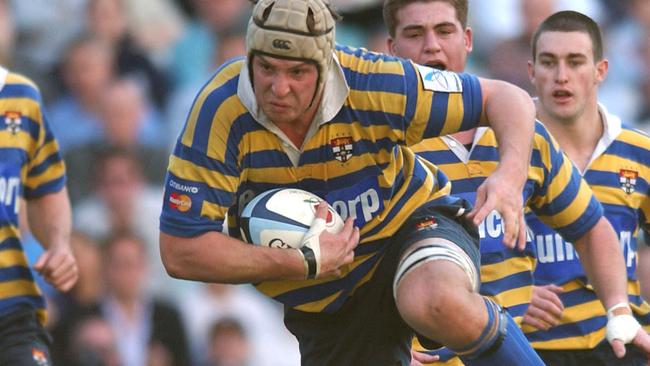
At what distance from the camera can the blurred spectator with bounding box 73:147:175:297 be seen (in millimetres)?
9688

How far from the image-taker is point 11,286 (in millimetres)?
6738

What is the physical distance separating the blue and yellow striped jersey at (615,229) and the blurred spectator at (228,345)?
323cm

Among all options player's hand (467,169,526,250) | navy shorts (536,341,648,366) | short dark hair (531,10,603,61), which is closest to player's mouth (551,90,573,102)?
short dark hair (531,10,603,61)

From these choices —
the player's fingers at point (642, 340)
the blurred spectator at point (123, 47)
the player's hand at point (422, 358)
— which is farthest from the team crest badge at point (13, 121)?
the blurred spectator at point (123, 47)

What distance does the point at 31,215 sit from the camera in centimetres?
717

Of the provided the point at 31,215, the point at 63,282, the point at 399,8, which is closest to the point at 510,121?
the point at 399,8

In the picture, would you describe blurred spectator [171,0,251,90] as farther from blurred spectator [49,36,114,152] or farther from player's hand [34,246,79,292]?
player's hand [34,246,79,292]

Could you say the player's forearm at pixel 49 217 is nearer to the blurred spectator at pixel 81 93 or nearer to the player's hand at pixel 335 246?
the player's hand at pixel 335 246

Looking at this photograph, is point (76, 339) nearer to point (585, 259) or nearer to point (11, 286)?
point (11, 286)

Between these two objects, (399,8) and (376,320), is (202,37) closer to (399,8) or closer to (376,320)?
(399,8)

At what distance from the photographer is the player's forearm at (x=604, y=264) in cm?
618

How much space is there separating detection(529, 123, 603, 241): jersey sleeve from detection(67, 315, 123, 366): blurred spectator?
156 inches

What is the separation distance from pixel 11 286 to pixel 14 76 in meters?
0.99

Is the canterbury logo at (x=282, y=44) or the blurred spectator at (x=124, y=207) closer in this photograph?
the canterbury logo at (x=282, y=44)
